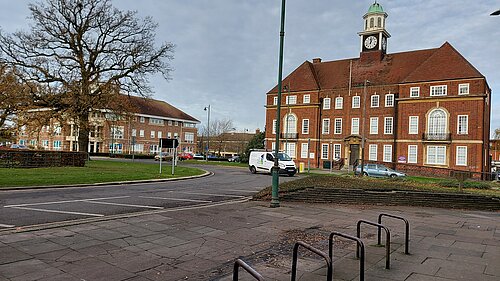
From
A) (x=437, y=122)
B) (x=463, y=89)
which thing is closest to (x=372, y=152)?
(x=437, y=122)

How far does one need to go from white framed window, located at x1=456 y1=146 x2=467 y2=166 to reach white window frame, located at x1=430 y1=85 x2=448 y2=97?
6.73m

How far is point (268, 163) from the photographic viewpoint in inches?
1227

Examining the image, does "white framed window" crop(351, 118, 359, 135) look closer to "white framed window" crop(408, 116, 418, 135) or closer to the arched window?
"white framed window" crop(408, 116, 418, 135)

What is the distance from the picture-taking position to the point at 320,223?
966cm

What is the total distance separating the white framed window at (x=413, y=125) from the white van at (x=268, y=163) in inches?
935

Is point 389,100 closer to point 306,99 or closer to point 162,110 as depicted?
point 306,99

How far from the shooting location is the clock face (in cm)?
5591

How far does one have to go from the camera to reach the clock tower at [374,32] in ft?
182

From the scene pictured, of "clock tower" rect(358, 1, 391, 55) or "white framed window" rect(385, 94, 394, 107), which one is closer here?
"white framed window" rect(385, 94, 394, 107)

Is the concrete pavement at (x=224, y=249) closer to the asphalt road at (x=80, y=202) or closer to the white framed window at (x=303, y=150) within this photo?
the asphalt road at (x=80, y=202)

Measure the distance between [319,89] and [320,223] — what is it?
159 feet

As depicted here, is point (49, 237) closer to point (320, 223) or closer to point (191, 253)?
point (191, 253)

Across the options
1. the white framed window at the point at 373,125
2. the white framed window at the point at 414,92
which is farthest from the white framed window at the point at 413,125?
the white framed window at the point at 373,125

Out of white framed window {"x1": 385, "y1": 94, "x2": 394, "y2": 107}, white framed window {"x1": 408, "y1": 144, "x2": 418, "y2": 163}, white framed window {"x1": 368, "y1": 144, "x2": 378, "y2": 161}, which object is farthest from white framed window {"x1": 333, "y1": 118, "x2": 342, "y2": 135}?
white framed window {"x1": 408, "y1": 144, "x2": 418, "y2": 163}
